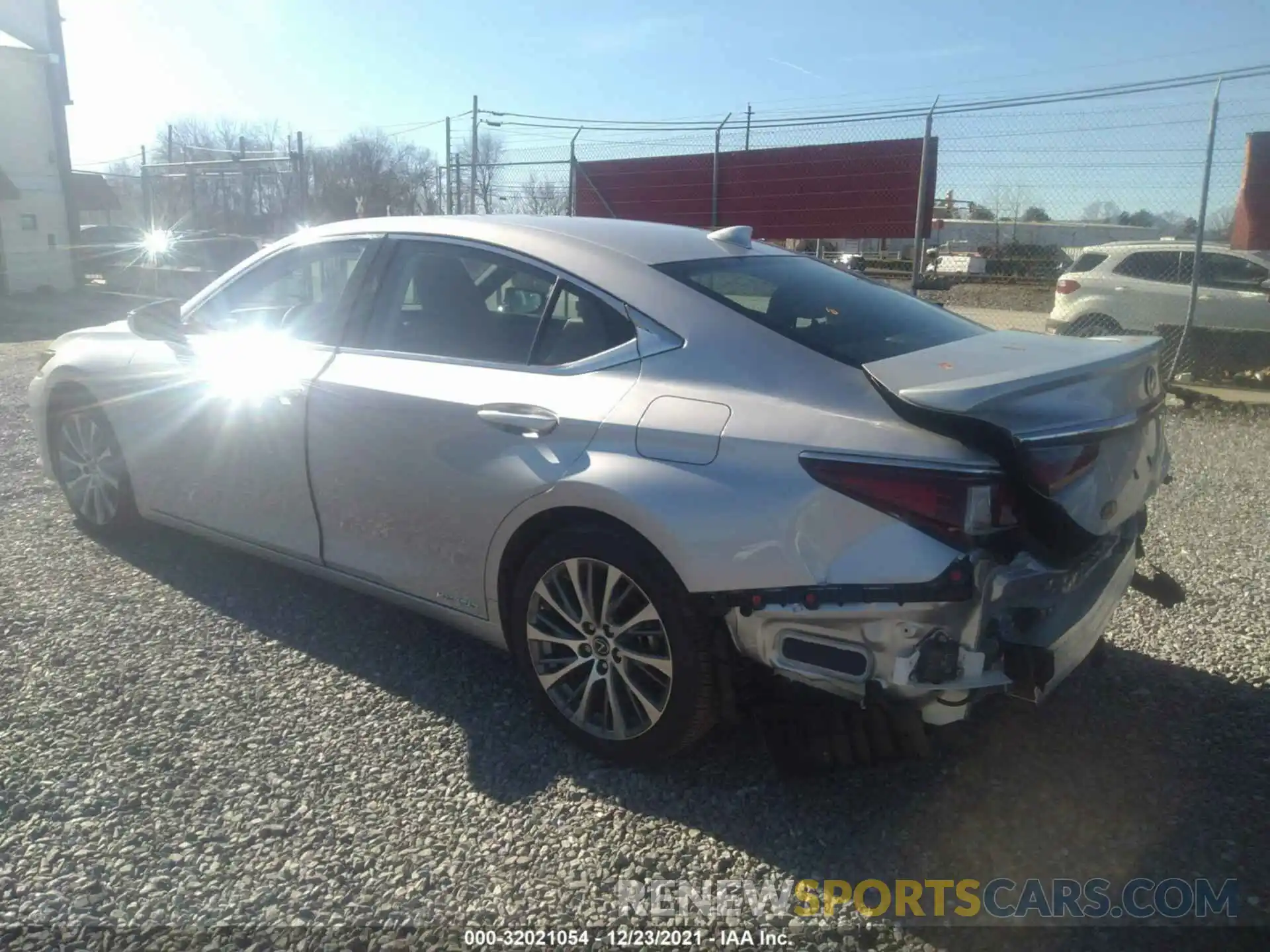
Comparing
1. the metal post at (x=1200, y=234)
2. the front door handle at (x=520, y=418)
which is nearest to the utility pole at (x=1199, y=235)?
the metal post at (x=1200, y=234)

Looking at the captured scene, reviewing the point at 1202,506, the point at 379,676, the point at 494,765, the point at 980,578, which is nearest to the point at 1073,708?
the point at 980,578

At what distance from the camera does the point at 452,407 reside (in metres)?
3.30

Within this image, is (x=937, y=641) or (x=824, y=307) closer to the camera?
(x=937, y=641)

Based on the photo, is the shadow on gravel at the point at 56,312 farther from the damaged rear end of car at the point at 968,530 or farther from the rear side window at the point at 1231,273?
the damaged rear end of car at the point at 968,530

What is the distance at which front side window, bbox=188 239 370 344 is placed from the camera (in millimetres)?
3990

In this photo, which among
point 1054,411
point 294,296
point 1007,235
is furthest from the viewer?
point 1007,235

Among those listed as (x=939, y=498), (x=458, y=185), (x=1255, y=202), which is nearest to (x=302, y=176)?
(x=458, y=185)

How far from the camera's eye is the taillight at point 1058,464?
2447 millimetres

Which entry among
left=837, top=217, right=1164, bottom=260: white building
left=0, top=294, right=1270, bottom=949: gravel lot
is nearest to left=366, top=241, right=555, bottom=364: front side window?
left=0, top=294, right=1270, bottom=949: gravel lot

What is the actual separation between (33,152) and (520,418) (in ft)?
92.9

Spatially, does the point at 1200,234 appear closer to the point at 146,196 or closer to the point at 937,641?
the point at 937,641

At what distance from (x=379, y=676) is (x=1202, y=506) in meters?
4.99

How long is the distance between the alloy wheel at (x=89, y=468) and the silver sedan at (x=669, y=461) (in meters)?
0.75

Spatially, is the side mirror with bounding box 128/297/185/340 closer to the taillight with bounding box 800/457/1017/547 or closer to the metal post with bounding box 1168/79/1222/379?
the taillight with bounding box 800/457/1017/547
